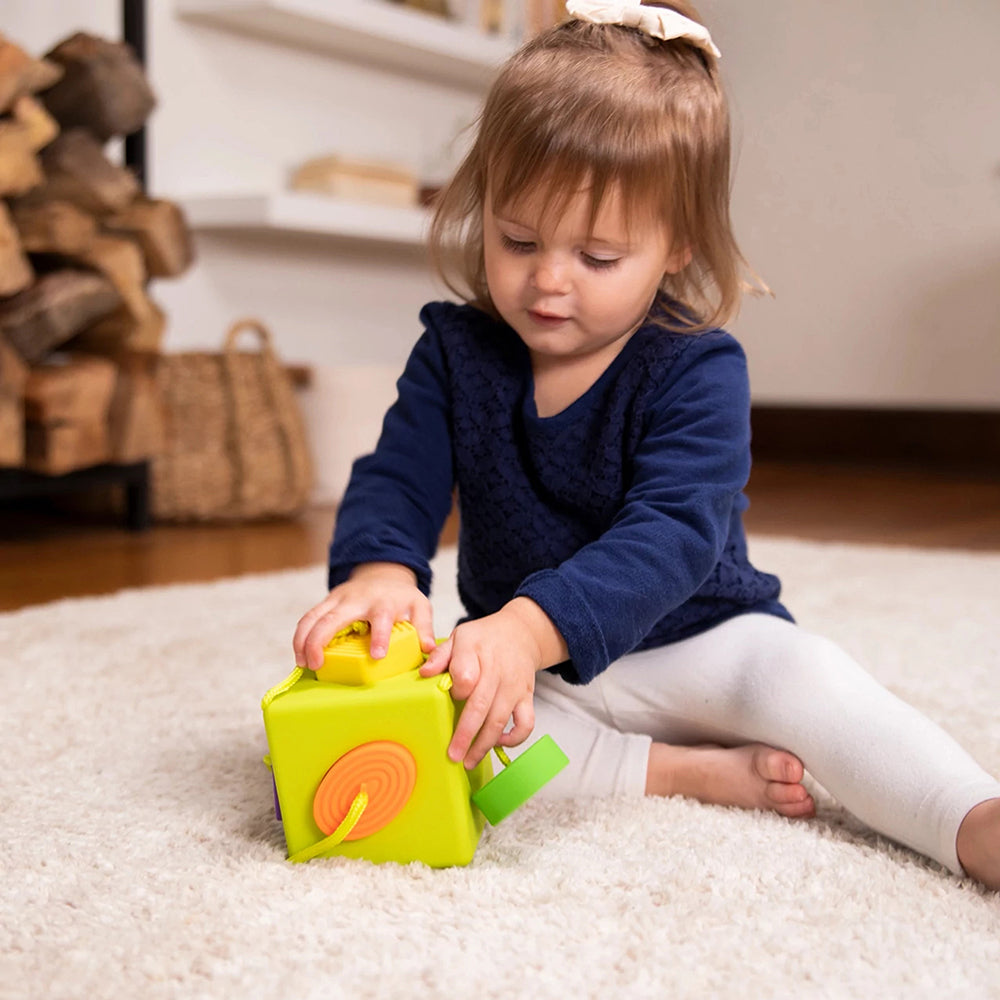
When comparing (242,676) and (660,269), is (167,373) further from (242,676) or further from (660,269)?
(660,269)

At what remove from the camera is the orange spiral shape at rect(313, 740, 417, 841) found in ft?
1.91

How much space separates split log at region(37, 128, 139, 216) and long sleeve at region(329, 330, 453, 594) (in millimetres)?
973

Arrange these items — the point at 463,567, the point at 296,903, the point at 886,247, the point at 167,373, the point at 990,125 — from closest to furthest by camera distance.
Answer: the point at 296,903 < the point at 463,567 < the point at 167,373 < the point at 990,125 < the point at 886,247

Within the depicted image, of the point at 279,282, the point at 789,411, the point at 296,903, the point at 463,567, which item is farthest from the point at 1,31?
the point at 789,411

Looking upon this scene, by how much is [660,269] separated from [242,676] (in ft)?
1.58

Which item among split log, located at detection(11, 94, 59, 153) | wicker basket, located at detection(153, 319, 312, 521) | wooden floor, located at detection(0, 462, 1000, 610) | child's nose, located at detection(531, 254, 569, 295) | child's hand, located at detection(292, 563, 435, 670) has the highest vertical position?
split log, located at detection(11, 94, 59, 153)

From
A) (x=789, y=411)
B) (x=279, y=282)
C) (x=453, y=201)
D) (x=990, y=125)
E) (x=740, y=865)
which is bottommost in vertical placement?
(x=789, y=411)

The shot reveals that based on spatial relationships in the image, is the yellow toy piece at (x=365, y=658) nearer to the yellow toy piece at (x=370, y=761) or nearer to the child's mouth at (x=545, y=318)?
the yellow toy piece at (x=370, y=761)

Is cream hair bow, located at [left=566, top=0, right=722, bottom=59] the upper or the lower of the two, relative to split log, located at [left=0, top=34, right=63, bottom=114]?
lower

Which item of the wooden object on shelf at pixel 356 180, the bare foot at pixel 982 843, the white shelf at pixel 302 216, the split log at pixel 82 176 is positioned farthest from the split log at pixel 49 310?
the bare foot at pixel 982 843

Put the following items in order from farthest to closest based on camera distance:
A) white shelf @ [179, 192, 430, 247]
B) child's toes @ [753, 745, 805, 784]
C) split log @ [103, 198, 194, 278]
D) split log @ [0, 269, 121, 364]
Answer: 1. white shelf @ [179, 192, 430, 247]
2. split log @ [103, 198, 194, 278]
3. split log @ [0, 269, 121, 364]
4. child's toes @ [753, 745, 805, 784]

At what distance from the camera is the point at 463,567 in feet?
2.84

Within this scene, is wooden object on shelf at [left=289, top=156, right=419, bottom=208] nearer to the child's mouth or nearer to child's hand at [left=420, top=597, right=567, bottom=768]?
the child's mouth

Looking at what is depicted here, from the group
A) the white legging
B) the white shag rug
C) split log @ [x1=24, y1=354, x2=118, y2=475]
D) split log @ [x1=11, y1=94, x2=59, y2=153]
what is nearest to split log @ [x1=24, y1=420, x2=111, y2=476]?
split log @ [x1=24, y1=354, x2=118, y2=475]
